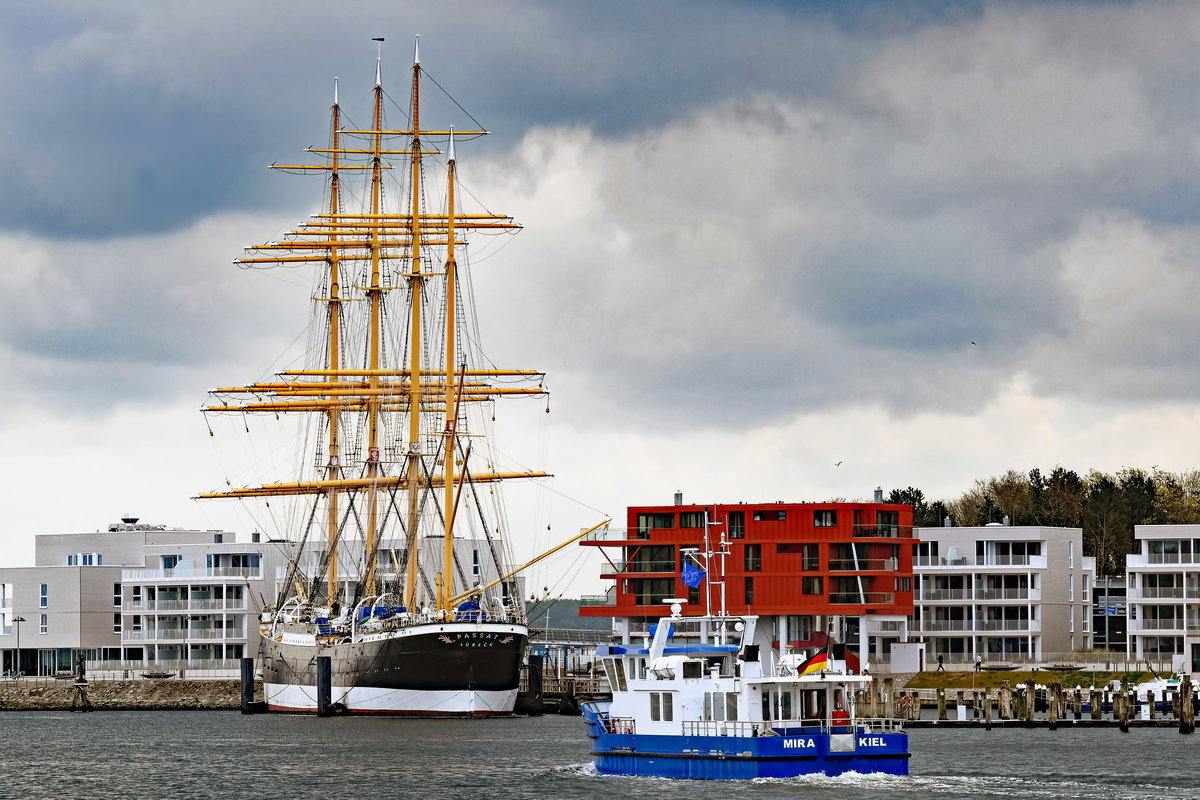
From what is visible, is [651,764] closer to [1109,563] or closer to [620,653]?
[620,653]

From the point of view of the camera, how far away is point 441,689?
11362 centimetres

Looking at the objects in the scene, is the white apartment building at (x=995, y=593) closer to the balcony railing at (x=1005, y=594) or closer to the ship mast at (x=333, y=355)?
the balcony railing at (x=1005, y=594)

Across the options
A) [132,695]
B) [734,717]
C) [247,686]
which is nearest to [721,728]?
[734,717]

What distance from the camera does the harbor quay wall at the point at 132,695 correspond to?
486 ft

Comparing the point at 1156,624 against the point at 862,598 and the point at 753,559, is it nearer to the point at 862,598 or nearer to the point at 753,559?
the point at 862,598

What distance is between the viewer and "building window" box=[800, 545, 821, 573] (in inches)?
4751

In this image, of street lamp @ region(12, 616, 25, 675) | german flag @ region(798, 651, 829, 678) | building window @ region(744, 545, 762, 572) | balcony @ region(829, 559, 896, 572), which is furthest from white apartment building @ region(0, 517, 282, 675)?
german flag @ region(798, 651, 829, 678)

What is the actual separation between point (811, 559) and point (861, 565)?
323 centimetres

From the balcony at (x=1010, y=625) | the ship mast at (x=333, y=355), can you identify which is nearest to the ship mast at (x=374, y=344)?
the ship mast at (x=333, y=355)

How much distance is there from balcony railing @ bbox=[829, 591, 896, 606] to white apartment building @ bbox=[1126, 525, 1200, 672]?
21.1 m

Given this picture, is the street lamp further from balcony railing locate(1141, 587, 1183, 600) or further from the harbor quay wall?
balcony railing locate(1141, 587, 1183, 600)

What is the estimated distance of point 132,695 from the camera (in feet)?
496

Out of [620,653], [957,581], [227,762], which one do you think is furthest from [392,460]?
[620,653]

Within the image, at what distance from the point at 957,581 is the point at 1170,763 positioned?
64.7m
